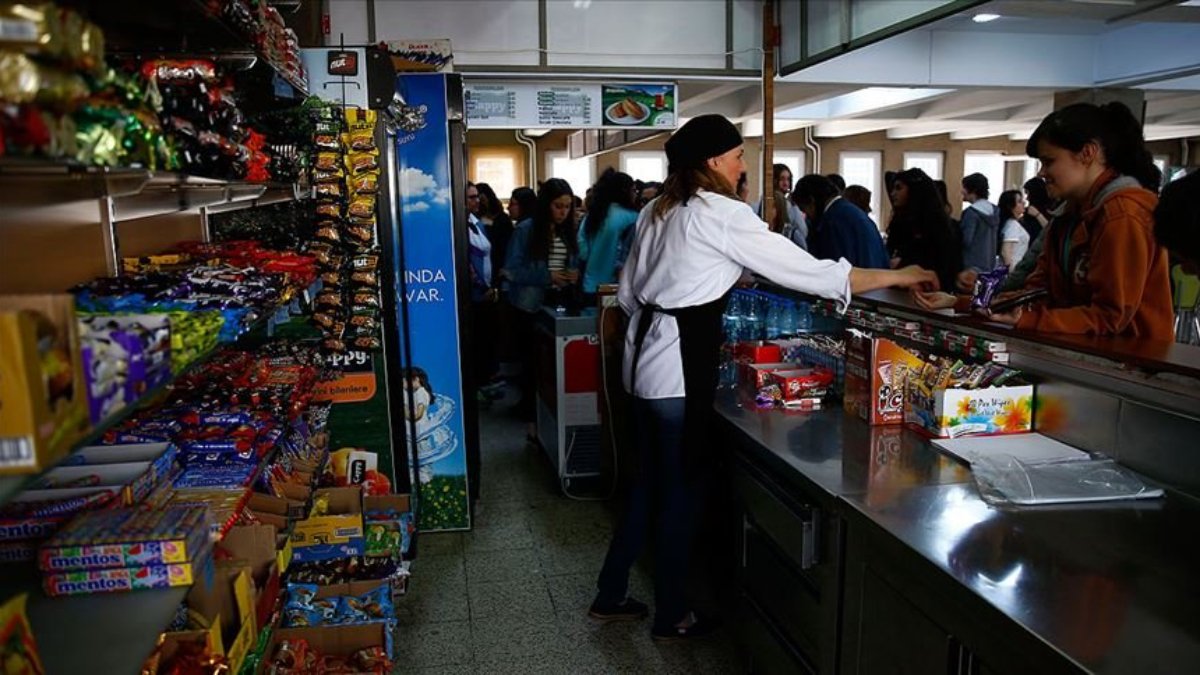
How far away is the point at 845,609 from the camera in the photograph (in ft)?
6.26

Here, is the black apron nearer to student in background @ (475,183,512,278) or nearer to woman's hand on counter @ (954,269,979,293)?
woman's hand on counter @ (954,269,979,293)

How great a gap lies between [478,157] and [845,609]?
11421 millimetres

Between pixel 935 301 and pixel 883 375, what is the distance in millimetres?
334

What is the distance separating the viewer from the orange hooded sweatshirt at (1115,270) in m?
2.07

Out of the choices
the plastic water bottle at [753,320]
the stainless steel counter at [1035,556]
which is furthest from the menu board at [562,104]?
the stainless steel counter at [1035,556]

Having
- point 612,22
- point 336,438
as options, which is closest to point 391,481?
point 336,438

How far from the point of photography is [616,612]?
304 cm

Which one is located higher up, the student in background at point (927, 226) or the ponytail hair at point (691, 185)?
the ponytail hair at point (691, 185)

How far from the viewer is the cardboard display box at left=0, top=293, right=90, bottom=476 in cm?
79

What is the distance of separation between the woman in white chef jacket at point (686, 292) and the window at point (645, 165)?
1118cm

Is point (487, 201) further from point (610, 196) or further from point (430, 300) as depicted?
point (430, 300)

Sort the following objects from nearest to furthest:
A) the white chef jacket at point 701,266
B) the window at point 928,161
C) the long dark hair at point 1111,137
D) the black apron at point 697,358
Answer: the long dark hair at point 1111,137
the white chef jacket at point 701,266
the black apron at point 697,358
the window at point 928,161

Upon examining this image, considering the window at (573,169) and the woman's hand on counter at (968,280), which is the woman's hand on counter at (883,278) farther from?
the window at (573,169)

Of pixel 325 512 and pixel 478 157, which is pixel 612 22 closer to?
pixel 325 512
